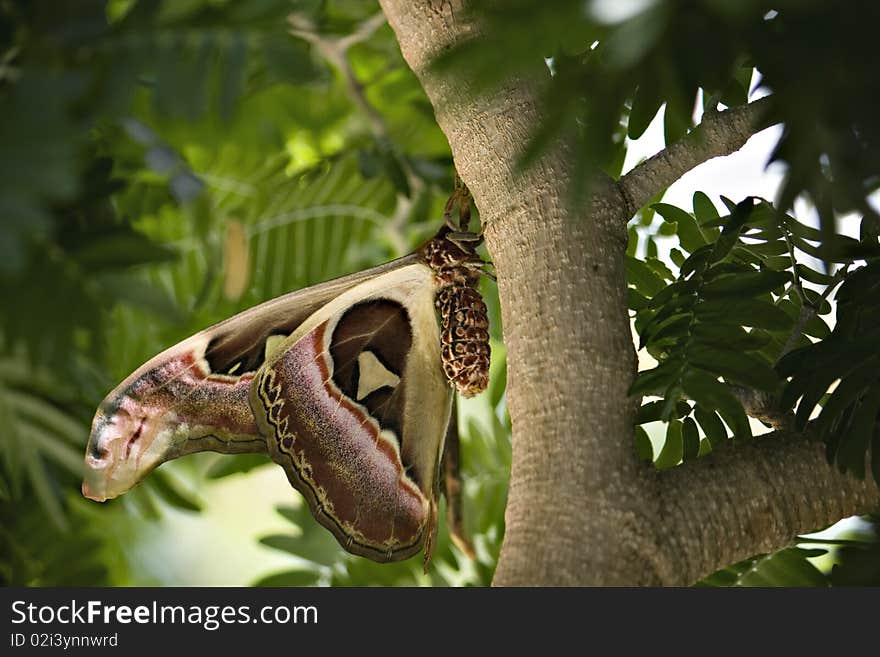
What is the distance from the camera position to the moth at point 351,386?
0.56 m

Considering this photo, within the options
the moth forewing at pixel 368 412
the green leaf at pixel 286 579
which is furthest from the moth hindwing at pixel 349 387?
the green leaf at pixel 286 579

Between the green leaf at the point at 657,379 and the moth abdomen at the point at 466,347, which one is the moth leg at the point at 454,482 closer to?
the moth abdomen at the point at 466,347

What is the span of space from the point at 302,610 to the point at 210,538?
140 centimetres

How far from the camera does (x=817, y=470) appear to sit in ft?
1.58

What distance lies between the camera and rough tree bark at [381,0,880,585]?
43 cm

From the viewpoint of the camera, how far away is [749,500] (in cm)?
46

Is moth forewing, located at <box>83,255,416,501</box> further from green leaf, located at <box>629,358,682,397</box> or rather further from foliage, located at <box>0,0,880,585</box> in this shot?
green leaf, located at <box>629,358,682,397</box>

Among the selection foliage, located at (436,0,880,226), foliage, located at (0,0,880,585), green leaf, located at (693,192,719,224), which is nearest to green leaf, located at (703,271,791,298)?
foliage, located at (0,0,880,585)

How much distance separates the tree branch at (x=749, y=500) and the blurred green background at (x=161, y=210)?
23cm

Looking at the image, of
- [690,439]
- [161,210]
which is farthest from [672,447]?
[161,210]

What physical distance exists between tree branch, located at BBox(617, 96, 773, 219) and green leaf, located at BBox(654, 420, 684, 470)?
0.15m

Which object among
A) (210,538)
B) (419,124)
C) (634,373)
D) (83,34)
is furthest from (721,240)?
(210,538)

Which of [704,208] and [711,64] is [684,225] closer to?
[704,208]

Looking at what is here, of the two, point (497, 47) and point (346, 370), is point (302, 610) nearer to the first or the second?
point (346, 370)
